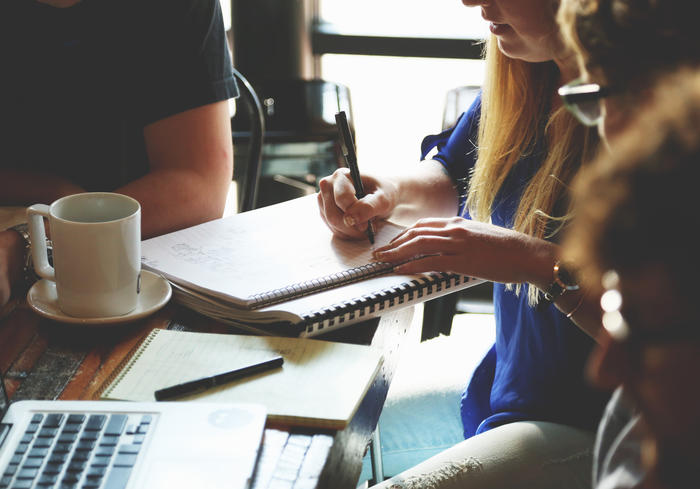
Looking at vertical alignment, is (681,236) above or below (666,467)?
above

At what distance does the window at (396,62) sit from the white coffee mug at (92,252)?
87.3 inches

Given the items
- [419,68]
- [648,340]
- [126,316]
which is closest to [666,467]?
[648,340]

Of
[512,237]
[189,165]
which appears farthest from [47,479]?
[189,165]

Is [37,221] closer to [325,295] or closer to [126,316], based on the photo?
[126,316]

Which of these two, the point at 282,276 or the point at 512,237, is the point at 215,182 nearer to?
the point at 282,276

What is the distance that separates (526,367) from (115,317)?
0.62m

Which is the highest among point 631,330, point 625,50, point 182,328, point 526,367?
point 625,50

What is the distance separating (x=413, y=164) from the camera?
1.33m

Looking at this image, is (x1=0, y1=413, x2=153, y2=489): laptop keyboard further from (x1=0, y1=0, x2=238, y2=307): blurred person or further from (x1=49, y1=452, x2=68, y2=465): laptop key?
(x1=0, y1=0, x2=238, y2=307): blurred person

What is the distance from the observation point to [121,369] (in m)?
0.76

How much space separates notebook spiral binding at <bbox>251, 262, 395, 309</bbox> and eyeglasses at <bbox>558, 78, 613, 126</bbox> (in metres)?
0.43

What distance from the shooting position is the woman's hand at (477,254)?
948 mm

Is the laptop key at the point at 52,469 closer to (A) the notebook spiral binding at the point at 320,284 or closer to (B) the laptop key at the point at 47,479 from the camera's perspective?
(B) the laptop key at the point at 47,479

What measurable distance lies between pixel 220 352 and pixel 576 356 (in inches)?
21.6
